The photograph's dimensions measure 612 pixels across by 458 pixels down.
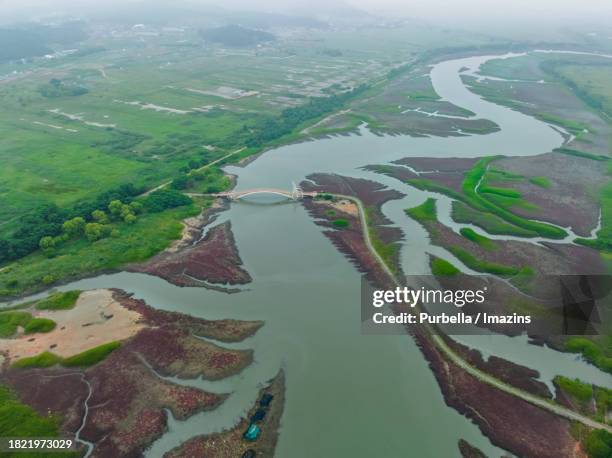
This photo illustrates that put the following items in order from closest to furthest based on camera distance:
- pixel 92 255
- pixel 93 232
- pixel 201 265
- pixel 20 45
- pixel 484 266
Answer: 1. pixel 484 266
2. pixel 201 265
3. pixel 92 255
4. pixel 93 232
5. pixel 20 45

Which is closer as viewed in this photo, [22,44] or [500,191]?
[500,191]

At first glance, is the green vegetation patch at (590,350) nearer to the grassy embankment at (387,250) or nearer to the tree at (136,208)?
the grassy embankment at (387,250)

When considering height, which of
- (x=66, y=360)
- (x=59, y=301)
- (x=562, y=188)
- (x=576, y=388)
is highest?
(x=562, y=188)

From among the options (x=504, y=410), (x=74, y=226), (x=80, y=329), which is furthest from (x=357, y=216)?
(x=74, y=226)

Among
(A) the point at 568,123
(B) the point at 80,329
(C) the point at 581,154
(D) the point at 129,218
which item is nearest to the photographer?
(B) the point at 80,329

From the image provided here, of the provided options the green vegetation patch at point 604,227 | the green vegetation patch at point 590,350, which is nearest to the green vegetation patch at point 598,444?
the green vegetation patch at point 590,350

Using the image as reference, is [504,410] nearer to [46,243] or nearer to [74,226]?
[74,226]

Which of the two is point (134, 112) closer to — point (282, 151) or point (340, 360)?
point (282, 151)
